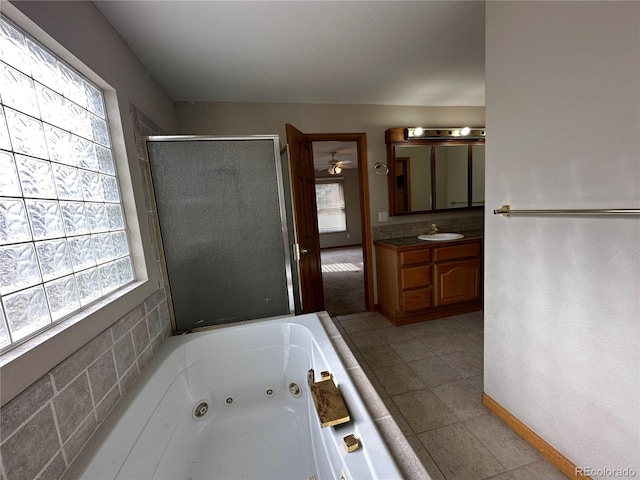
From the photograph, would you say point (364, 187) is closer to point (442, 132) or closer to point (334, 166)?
point (442, 132)

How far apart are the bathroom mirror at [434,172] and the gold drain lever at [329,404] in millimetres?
2227

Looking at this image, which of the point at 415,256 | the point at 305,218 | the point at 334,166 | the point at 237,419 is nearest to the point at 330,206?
the point at 334,166

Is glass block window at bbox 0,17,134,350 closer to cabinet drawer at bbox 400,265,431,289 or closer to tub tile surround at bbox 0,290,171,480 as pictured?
tub tile surround at bbox 0,290,171,480

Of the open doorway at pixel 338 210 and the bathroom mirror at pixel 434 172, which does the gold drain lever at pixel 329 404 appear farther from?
the open doorway at pixel 338 210

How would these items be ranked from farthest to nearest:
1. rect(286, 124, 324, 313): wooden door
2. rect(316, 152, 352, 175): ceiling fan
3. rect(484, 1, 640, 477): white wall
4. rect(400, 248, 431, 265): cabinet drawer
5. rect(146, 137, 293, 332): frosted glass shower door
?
rect(316, 152, 352, 175): ceiling fan → rect(400, 248, 431, 265): cabinet drawer → rect(286, 124, 324, 313): wooden door → rect(146, 137, 293, 332): frosted glass shower door → rect(484, 1, 640, 477): white wall

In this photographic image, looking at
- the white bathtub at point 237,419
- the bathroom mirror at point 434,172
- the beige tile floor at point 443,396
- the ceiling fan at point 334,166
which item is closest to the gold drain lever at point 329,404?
the white bathtub at point 237,419

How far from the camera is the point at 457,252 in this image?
261 cm

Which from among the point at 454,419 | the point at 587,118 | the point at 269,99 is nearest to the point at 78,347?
the point at 454,419

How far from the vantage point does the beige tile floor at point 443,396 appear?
1235 mm

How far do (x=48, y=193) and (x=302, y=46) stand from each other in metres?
1.60

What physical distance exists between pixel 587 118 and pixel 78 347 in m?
2.05

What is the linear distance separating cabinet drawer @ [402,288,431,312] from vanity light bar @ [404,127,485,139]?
1703 millimetres

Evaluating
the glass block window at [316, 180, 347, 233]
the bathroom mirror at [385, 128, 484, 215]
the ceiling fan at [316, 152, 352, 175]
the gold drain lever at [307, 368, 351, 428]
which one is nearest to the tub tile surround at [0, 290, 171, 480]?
the gold drain lever at [307, 368, 351, 428]

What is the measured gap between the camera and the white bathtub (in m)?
0.91
